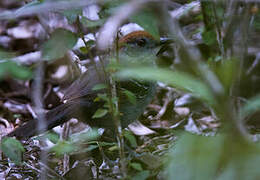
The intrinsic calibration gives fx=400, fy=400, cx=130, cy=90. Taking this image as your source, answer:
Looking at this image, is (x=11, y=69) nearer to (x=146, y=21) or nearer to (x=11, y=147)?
(x=11, y=147)

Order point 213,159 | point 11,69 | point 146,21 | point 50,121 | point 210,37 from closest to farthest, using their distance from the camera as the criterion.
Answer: point 213,159
point 146,21
point 11,69
point 50,121
point 210,37

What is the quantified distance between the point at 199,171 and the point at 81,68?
2.15 meters

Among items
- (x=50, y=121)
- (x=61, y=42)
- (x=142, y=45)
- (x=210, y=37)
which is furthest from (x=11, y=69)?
(x=210, y=37)

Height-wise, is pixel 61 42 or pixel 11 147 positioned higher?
pixel 61 42

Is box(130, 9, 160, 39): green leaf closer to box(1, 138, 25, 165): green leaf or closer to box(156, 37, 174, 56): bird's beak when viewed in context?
box(1, 138, 25, 165): green leaf

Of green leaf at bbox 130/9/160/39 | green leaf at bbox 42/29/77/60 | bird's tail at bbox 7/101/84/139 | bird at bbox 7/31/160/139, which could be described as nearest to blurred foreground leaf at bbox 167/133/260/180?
green leaf at bbox 130/9/160/39

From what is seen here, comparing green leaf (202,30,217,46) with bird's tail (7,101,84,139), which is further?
green leaf (202,30,217,46)

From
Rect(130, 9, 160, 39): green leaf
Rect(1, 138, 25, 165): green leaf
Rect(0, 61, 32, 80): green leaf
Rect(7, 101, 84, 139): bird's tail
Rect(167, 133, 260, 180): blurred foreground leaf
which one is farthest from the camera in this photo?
Rect(7, 101, 84, 139): bird's tail

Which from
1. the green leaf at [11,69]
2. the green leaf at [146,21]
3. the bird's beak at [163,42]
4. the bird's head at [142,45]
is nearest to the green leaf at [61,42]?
the green leaf at [11,69]

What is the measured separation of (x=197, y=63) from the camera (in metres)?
1.13

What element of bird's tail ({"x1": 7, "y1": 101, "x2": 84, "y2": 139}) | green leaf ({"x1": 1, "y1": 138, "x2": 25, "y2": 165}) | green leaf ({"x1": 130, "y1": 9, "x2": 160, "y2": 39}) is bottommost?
bird's tail ({"x1": 7, "y1": 101, "x2": 84, "y2": 139})

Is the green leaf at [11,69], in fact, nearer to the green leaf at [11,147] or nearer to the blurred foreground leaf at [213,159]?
the green leaf at [11,147]

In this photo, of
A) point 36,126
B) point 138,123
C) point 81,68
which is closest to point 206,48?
point 138,123

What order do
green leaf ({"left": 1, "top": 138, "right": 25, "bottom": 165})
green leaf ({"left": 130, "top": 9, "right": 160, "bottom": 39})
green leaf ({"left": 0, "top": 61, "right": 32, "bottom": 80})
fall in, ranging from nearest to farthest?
green leaf ({"left": 130, "top": 9, "right": 160, "bottom": 39}) < green leaf ({"left": 1, "top": 138, "right": 25, "bottom": 165}) < green leaf ({"left": 0, "top": 61, "right": 32, "bottom": 80})
